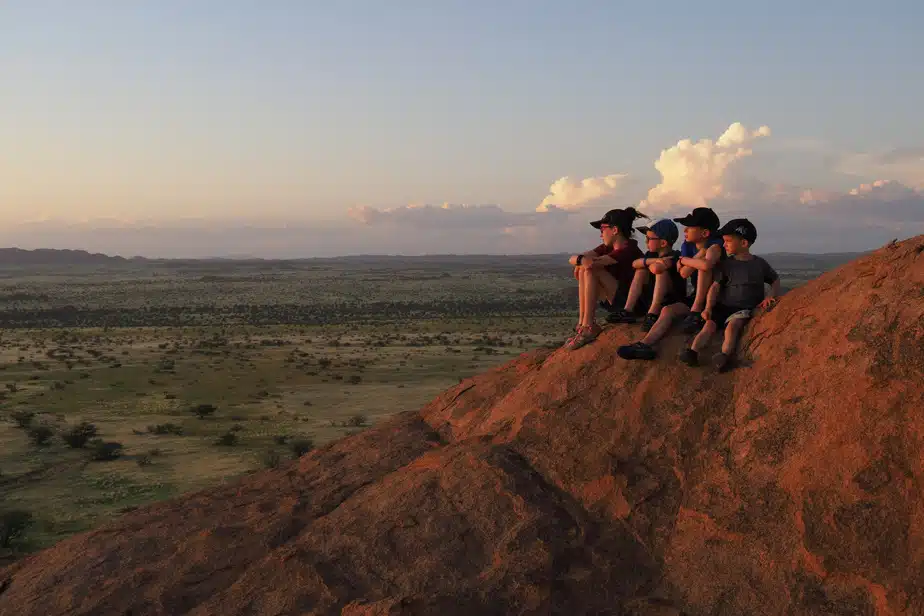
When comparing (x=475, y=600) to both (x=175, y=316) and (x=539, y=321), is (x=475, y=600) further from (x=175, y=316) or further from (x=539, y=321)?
(x=175, y=316)

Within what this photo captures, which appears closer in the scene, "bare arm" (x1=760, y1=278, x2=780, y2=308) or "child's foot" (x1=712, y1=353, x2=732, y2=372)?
"child's foot" (x1=712, y1=353, x2=732, y2=372)

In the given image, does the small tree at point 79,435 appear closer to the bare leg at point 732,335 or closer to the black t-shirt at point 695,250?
the black t-shirt at point 695,250

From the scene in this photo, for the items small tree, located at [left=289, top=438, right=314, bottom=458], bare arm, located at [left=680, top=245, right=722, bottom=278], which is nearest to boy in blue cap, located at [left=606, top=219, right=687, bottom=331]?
bare arm, located at [left=680, top=245, right=722, bottom=278]

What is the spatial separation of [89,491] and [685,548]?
1177 cm

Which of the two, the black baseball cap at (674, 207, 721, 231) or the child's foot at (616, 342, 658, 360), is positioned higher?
the black baseball cap at (674, 207, 721, 231)

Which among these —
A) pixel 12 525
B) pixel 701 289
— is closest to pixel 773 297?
pixel 701 289

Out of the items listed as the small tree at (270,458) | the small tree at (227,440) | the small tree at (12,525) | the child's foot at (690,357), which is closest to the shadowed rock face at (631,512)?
the child's foot at (690,357)

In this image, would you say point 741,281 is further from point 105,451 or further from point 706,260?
point 105,451

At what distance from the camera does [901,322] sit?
15.9ft

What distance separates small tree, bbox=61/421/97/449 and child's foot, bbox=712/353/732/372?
14937 millimetres

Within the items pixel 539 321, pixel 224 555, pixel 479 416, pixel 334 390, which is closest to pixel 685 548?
pixel 479 416

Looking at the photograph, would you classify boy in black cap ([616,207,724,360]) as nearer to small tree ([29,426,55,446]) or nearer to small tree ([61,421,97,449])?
small tree ([61,421,97,449])

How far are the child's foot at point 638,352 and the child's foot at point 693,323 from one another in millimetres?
357

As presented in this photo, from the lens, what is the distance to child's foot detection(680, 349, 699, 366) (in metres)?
5.67
